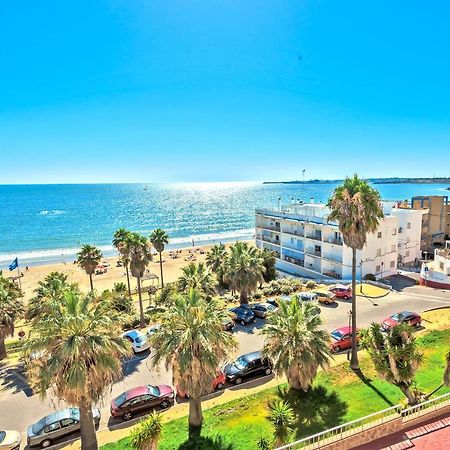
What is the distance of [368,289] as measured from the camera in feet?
124

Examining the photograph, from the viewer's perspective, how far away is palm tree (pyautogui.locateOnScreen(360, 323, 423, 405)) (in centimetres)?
1472

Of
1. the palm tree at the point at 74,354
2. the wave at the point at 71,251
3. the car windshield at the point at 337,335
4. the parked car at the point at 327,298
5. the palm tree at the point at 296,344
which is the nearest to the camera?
the palm tree at the point at 74,354

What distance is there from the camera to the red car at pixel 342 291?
3578 centimetres

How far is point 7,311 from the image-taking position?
993 inches

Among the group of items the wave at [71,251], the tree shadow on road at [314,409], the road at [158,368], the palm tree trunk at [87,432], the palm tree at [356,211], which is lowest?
the wave at [71,251]

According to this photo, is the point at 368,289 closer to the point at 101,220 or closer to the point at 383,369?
the point at 383,369

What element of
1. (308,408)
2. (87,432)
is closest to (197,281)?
(308,408)

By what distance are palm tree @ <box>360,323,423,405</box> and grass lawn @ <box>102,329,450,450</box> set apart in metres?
2.80

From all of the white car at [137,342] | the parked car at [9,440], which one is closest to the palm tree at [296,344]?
the white car at [137,342]

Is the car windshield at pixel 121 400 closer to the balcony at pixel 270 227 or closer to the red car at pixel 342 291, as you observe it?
the red car at pixel 342 291

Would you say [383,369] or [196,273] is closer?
[383,369]

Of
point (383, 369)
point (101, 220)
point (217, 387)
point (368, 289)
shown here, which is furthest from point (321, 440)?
point (101, 220)

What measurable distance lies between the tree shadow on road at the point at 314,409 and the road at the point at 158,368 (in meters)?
6.96

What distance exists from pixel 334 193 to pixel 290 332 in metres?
9.56
